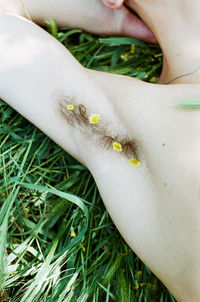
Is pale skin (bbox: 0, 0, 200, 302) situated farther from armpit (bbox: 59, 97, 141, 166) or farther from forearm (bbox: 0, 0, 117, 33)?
forearm (bbox: 0, 0, 117, 33)

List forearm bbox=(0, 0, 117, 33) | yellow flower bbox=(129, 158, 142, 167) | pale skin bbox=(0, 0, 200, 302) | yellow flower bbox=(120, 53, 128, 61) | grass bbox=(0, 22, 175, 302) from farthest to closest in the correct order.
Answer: yellow flower bbox=(120, 53, 128, 61)
forearm bbox=(0, 0, 117, 33)
grass bbox=(0, 22, 175, 302)
yellow flower bbox=(129, 158, 142, 167)
pale skin bbox=(0, 0, 200, 302)

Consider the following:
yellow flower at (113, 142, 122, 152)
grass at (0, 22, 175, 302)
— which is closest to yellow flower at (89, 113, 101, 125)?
yellow flower at (113, 142, 122, 152)

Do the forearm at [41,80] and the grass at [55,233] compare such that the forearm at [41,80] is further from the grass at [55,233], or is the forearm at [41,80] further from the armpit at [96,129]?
the grass at [55,233]

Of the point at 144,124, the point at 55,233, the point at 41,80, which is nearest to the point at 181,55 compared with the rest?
the point at 144,124

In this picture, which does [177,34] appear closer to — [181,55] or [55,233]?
[181,55]

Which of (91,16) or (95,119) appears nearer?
Answer: (95,119)

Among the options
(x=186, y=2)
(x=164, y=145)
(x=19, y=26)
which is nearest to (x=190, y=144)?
(x=164, y=145)

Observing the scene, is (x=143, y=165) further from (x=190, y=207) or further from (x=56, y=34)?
(x=56, y=34)
